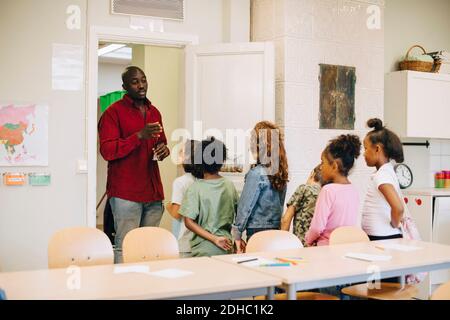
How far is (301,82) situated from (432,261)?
7.73 ft

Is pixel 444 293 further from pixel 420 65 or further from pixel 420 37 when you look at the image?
pixel 420 37

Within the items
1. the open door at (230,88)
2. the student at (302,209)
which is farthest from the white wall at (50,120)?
the student at (302,209)

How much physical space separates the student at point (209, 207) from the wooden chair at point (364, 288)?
0.66m

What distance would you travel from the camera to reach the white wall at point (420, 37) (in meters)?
5.90

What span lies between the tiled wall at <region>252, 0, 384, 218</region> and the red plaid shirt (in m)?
1.18

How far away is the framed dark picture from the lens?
5035 millimetres

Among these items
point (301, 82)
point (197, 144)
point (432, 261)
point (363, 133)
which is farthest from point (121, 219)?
point (432, 261)

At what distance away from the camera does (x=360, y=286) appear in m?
3.46

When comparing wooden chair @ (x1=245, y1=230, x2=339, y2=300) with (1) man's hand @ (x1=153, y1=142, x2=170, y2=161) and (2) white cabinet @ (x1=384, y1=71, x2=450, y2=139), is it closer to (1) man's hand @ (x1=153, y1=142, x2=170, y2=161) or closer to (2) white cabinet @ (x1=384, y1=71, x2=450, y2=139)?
(1) man's hand @ (x1=153, y1=142, x2=170, y2=161)

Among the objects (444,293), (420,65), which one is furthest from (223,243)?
(420,65)

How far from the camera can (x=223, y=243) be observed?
3.49 metres

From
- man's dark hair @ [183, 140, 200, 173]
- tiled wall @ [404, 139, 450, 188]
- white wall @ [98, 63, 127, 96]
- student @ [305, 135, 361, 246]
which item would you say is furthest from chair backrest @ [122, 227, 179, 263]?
white wall @ [98, 63, 127, 96]

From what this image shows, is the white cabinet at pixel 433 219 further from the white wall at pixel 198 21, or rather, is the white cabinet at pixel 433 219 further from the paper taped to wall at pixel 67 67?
the paper taped to wall at pixel 67 67
